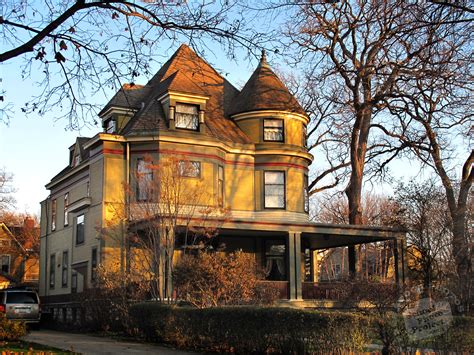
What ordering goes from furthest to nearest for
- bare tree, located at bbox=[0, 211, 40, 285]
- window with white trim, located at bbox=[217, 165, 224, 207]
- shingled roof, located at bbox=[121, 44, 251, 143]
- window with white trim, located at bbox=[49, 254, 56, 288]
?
bare tree, located at bbox=[0, 211, 40, 285] → window with white trim, located at bbox=[49, 254, 56, 288] → window with white trim, located at bbox=[217, 165, 224, 207] → shingled roof, located at bbox=[121, 44, 251, 143]

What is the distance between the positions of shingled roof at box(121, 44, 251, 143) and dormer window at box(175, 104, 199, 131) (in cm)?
64

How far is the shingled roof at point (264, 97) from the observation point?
31.2m

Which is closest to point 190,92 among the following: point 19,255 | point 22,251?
point 22,251

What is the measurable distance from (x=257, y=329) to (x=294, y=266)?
482 inches

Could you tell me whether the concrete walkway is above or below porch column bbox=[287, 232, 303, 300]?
below

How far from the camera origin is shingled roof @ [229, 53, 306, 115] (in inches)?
1228

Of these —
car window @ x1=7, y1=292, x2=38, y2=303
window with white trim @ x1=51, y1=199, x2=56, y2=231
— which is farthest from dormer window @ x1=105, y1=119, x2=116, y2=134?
car window @ x1=7, y1=292, x2=38, y2=303

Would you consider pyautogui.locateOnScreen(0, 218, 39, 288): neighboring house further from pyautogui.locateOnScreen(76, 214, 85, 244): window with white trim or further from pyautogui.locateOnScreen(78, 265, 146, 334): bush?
pyautogui.locateOnScreen(78, 265, 146, 334): bush

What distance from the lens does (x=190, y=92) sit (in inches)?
1145

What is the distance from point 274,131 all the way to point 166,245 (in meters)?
10.6

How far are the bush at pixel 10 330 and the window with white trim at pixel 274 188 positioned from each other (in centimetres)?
1621

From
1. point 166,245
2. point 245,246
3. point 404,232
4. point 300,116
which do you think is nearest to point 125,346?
point 166,245

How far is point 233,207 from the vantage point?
30.1m

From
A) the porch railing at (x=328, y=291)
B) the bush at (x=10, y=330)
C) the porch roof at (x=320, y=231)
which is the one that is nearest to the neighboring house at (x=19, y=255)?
the porch roof at (x=320, y=231)
